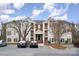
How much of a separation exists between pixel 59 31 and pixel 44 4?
32 centimetres

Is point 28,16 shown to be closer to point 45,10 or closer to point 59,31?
point 45,10

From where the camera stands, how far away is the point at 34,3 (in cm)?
230

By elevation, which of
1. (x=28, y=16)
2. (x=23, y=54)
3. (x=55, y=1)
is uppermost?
(x=55, y=1)

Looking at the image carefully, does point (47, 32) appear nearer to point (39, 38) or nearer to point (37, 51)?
point (39, 38)

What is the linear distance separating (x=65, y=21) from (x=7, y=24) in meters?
0.60

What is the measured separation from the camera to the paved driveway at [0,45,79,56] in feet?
7.50

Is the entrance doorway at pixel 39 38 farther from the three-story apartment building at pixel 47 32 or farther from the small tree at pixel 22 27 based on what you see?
the small tree at pixel 22 27

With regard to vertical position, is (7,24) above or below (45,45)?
above

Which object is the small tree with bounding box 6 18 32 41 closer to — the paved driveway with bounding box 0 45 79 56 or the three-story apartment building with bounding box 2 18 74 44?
the three-story apartment building with bounding box 2 18 74 44

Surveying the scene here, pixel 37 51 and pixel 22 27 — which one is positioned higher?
pixel 22 27

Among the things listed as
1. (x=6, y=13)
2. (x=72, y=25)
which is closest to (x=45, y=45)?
(x=72, y=25)

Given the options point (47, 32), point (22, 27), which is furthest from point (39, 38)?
point (22, 27)

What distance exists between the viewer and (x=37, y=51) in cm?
230

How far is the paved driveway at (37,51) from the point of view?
7.50 feet
